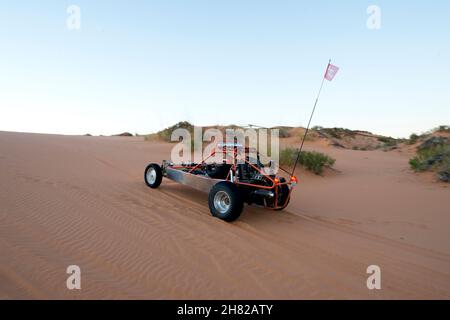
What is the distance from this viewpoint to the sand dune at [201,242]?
12.2ft

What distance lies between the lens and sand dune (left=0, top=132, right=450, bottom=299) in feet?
12.2

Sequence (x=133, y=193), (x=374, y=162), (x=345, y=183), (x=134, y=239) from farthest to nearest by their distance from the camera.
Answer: (x=374, y=162) < (x=345, y=183) < (x=133, y=193) < (x=134, y=239)

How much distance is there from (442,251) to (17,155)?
11.4 meters

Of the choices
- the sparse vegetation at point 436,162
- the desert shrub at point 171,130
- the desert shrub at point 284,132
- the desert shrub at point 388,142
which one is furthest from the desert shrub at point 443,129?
the desert shrub at point 171,130

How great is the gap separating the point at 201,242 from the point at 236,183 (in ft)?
5.70

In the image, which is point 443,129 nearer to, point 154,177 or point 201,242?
point 154,177

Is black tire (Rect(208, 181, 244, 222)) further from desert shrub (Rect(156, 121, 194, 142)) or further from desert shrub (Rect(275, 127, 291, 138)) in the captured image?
desert shrub (Rect(275, 127, 291, 138))

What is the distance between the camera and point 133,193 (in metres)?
7.66

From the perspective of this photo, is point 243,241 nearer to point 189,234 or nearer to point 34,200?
point 189,234

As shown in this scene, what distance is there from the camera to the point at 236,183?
21.1ft

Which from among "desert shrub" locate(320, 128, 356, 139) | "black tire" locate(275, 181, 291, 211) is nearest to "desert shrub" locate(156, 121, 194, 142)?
"desert shrub" locate(320, 128, 356, 139)

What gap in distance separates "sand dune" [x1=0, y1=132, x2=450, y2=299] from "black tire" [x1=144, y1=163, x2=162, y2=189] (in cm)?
23
